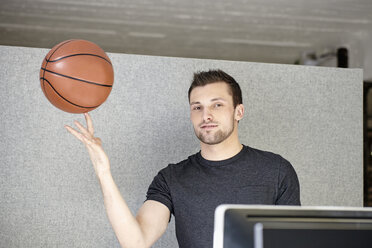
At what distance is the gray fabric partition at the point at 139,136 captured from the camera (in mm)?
1759

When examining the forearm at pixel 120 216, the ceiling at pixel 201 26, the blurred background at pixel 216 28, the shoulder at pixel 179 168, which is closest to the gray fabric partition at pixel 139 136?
the shoulder at pixel 179 168

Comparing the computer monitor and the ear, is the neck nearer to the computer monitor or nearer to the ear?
the ear

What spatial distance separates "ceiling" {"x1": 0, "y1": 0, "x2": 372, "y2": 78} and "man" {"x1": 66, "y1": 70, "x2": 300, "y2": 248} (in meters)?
1.96

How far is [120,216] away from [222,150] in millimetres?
459

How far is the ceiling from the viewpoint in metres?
3.36

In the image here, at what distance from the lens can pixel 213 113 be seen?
1.48 meters

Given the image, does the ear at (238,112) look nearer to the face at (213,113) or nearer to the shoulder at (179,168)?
the face at (213,113)

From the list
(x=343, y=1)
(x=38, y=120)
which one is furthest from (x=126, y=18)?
(x=38, y=120)

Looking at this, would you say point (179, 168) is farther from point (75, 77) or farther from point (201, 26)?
point (201, 26)

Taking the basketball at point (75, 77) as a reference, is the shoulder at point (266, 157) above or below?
below

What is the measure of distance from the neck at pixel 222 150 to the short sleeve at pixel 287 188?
19 centimetres

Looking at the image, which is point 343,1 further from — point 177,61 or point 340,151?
point 177,61

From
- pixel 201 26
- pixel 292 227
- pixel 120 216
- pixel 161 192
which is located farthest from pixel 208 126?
pixel 201 26

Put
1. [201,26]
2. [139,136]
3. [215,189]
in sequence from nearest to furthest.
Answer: [215,189] → [139,136] → [201,26]
